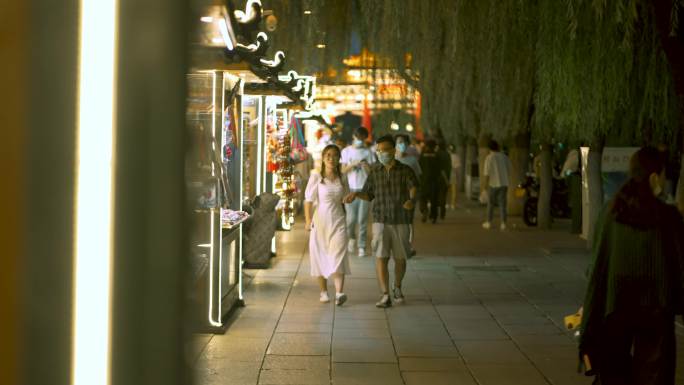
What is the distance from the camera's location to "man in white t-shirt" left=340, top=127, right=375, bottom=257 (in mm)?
17219

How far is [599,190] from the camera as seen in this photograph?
55.5 feet

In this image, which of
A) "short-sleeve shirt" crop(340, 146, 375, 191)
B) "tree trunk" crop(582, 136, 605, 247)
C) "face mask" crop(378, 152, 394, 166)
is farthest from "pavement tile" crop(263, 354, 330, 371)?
"tree trunk" crop(582, 136, 605, 247)

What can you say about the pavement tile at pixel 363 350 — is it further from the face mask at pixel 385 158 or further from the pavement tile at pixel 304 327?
the face mask at pixel 385 158

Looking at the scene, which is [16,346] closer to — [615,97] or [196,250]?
[196,250]

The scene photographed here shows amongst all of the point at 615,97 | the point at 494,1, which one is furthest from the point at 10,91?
the point at 615,97

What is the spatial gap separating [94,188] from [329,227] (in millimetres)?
10376

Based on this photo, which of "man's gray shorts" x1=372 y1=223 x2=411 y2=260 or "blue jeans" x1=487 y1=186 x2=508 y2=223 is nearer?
"man's gray shorts" x1=372 y1=223 x2=411 y2=260

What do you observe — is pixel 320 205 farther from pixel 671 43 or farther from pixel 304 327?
pixel 671 43

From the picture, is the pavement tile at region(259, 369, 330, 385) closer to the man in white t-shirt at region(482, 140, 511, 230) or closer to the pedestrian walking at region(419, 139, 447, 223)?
the man in white t-shirt at region(482, 140, 511, 230)

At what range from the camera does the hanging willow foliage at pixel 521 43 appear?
34.5 ft

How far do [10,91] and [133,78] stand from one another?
198 millimetres

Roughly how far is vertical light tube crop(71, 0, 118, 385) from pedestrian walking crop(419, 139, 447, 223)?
21.9 meters

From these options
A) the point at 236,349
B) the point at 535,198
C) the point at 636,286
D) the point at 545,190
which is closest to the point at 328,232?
the point at 236,349

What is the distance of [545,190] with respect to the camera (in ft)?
71.6
